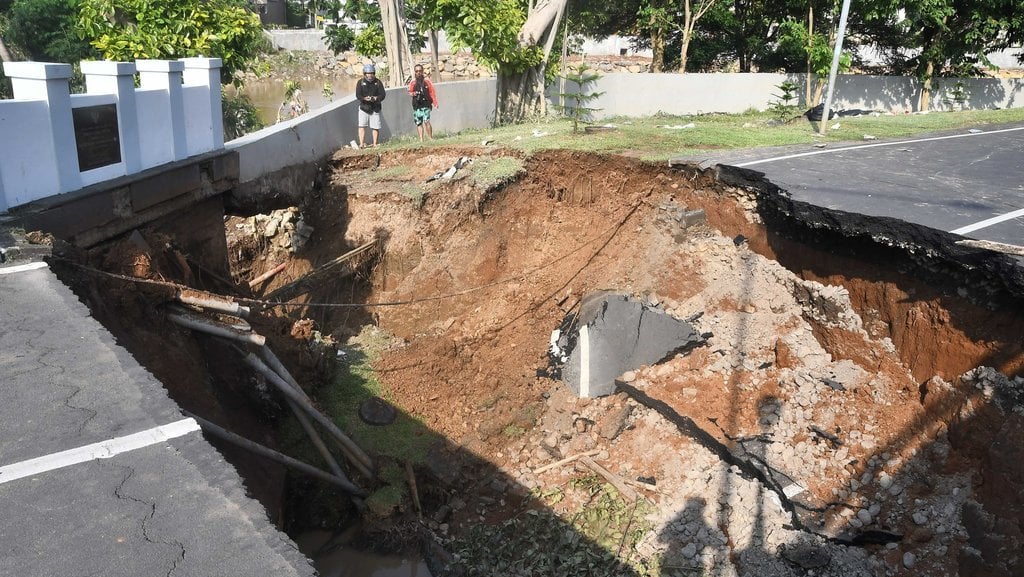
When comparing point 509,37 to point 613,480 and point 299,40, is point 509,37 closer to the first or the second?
point 613,480

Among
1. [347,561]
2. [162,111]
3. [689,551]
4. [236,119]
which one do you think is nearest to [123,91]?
[162,111]

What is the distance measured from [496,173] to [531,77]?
25.1 feet

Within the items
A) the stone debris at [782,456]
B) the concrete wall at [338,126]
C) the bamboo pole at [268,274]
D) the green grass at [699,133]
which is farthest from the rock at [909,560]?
the bamboo pole at [268,274]

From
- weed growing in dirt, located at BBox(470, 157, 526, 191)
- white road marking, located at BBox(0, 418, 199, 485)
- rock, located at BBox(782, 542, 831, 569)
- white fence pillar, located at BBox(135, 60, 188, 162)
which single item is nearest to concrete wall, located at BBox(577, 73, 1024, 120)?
weed growing in dirt, located at BBox(470, 157, 526, 191)

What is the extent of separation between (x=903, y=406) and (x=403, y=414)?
520 cm

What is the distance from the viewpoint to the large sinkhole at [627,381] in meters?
6.10

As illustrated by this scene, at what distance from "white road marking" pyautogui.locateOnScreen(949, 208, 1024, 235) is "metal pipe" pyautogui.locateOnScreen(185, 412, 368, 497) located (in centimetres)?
610

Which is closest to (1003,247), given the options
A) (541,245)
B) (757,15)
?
(541,245)

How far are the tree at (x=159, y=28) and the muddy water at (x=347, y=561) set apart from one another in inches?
334

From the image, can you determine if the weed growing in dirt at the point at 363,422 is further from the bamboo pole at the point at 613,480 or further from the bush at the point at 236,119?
the bush at the point at 236,119

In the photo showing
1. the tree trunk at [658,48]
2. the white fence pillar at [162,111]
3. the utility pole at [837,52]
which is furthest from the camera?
the tree trunk at [658,48]

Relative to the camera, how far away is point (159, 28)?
11961 millimetres

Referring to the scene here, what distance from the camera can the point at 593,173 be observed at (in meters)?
10.8

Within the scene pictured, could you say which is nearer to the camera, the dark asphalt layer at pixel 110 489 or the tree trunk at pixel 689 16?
the dark asphalt layer at pixel 110 489
